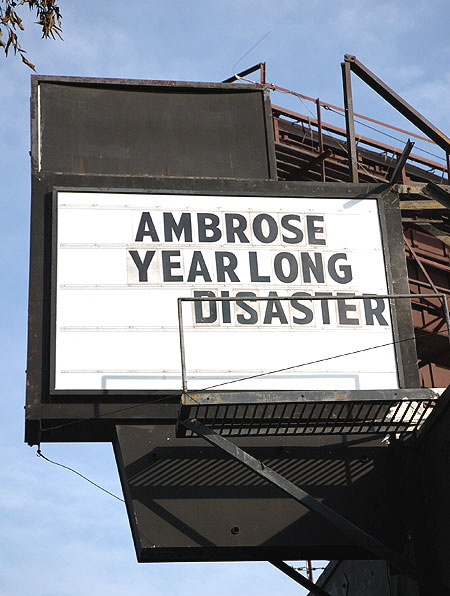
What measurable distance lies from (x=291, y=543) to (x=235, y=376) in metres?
2.01

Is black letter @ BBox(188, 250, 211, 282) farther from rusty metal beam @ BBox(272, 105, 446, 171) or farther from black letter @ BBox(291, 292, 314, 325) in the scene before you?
rusty metal beam @ BBox(272, 105, 446, 171)

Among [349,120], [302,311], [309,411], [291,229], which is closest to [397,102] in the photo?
[349,120]

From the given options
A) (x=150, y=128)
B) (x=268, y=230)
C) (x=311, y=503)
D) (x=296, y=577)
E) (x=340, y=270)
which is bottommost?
(x=296, y=577)

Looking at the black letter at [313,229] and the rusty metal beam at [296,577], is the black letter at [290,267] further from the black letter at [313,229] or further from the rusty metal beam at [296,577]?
the rusty metal beam at [296,577]

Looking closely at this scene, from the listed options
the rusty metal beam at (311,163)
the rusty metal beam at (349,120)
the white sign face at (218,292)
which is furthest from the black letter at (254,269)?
the rusty metal beam at (311,163)

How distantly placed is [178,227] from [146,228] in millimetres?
407

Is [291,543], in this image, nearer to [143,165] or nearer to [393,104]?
[143,165]

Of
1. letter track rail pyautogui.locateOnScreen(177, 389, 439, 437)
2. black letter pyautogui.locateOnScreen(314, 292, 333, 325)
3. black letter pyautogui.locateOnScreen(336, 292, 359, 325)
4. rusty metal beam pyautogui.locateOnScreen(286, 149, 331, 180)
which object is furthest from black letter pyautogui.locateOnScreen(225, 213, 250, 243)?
rusty metal beam pyautogui.locateOnScreen(286, 149, 331, 180)

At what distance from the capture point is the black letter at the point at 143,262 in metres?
12.7

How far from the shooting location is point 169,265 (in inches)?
505

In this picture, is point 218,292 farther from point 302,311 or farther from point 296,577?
point 296,577

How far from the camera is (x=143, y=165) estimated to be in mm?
13844

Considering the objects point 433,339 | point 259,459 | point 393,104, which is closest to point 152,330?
point 259,459

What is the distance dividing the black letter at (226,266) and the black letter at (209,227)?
25 centimetres
